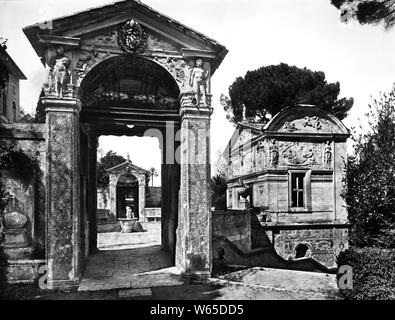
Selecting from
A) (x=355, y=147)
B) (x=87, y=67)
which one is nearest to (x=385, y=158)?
(x=355, y=147)

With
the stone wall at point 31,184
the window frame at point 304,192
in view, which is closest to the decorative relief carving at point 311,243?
the window frame at point 304,192

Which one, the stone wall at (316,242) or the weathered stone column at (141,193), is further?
the weathered stone column at (141,193)

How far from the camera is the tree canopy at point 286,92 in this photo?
29.0 metres

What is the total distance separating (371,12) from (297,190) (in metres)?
10.1

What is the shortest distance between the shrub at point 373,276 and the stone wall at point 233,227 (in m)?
4.43

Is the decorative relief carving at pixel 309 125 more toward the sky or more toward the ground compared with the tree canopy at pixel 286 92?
more toward the ground

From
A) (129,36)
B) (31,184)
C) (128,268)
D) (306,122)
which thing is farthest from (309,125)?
(31,184)

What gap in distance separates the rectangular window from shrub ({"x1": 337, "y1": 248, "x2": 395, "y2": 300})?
10.3 meters

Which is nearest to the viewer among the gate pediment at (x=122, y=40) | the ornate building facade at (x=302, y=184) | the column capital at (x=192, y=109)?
the gate pediment at (x=122, y=40)

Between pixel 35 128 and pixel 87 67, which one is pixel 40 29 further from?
pixel 35 128

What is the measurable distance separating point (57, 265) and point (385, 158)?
11.6 m

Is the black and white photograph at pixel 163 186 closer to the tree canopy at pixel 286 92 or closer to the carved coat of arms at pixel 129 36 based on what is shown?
the carved coat of arms at pixel 129 36

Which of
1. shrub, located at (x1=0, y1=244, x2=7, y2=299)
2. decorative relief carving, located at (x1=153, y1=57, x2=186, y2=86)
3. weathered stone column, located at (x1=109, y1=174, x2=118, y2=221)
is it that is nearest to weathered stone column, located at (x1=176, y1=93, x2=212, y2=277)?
decorative relief carving, located at (x1=153, y1=57, x2=186, y2=86)

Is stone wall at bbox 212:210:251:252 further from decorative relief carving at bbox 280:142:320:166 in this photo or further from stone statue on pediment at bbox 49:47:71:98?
stone statue on pediment at bbox 49:47:71:98
